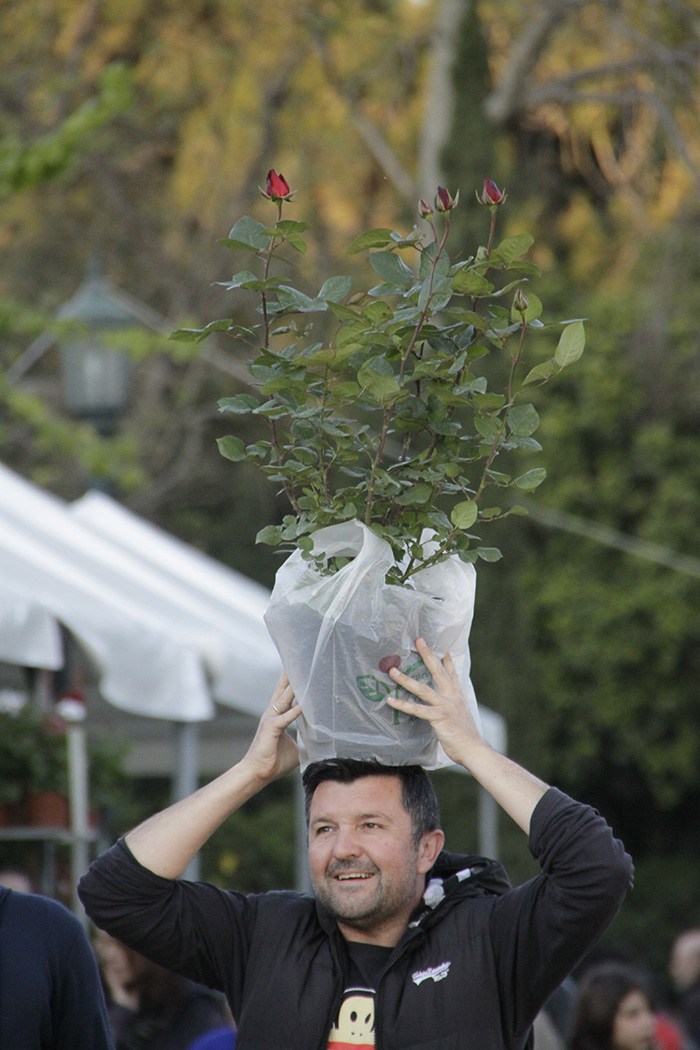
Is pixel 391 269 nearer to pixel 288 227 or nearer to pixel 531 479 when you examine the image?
pixel 288 227

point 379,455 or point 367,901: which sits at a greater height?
point 379,455

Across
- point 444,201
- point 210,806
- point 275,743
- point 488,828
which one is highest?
point 488,828

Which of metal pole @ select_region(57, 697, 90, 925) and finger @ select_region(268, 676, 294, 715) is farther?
metal pole @ select_region(57, 697, 90, 925)

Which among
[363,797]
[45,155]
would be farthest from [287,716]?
[45,155]

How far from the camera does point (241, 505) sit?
56.2ft

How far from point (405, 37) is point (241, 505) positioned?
5441 millimetres

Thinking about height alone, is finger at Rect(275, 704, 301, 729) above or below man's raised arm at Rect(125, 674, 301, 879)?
above

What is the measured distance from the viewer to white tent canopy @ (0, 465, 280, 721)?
4578mm

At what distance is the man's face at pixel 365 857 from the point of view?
2.43 m

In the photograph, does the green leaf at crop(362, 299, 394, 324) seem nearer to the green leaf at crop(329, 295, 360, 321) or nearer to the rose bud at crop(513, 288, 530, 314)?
the green leaf at crop(329, 295, 360, 321)

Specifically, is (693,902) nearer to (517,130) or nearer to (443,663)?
(517,130)

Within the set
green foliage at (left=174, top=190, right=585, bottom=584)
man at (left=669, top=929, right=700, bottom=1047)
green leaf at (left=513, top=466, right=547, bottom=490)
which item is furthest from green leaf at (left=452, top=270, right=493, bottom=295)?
man at (left=669, top=929, right=700, bottom=1047)

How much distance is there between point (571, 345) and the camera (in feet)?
7.98

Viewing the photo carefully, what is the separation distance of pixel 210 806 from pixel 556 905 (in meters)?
0.61
